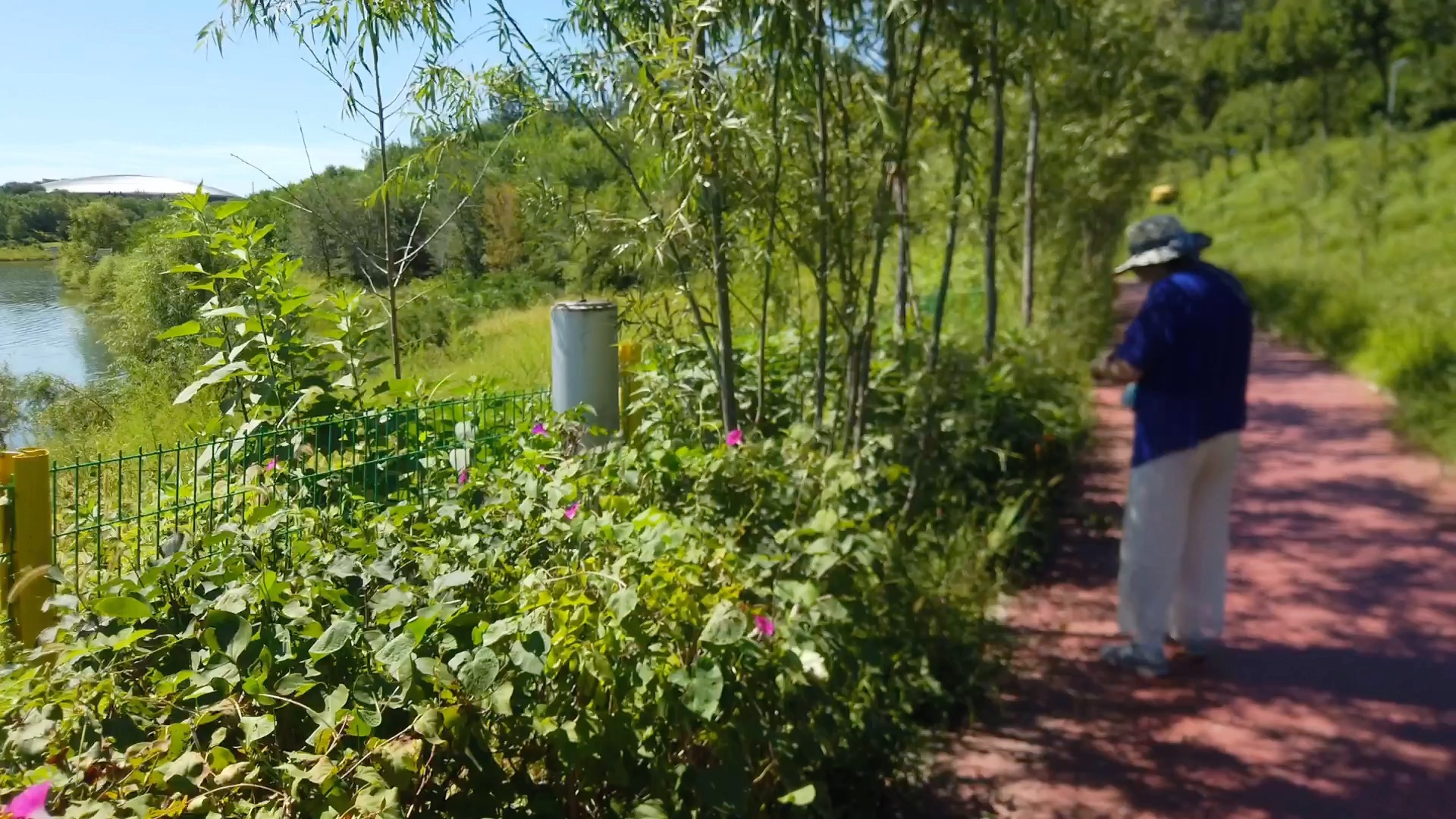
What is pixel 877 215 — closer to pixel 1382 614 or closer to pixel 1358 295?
pixel 1382 614

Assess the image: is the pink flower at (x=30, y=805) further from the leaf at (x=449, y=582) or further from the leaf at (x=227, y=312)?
the leaf at (x=227, y=312)

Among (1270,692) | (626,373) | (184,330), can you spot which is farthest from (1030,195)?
(184,330)

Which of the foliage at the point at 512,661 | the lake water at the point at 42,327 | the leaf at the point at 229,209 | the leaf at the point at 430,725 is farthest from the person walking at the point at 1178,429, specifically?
the lake water at the point at 42,327

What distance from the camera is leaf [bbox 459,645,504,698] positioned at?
Answer: 1.98 metres

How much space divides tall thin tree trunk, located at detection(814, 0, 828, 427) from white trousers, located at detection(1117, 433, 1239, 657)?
121 cm

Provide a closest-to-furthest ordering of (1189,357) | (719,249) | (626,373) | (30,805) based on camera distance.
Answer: (30,805) → (1189,357) → (719,249) → (626,373)

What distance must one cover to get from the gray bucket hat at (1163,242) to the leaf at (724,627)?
7.87ft

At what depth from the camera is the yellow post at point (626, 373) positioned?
17.4ft

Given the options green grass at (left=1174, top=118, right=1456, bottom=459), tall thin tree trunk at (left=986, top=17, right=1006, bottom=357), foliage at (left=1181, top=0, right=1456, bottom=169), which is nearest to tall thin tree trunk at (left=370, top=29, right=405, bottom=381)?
tall thin tree trunk at (left=986, top=17, right=1006, bottom=357)

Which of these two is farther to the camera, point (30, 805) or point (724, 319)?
point (724, 319)

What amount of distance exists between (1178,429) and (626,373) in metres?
2.54

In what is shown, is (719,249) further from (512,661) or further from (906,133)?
(512,661)

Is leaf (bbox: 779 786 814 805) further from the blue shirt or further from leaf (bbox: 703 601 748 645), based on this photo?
the blue shirt

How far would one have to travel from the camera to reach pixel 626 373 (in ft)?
17.2
